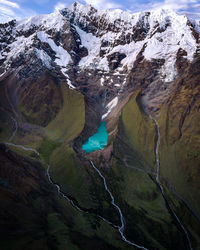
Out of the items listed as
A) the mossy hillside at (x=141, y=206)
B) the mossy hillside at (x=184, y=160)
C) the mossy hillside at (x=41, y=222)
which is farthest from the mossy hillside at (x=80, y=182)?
the mossy hillside at (x=184, y=160)

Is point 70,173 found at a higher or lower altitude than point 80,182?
higher

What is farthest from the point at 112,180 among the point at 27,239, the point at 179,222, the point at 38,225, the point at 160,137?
the point at 27,239

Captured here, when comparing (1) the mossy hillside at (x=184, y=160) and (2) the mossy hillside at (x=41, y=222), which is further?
(1) the mossy hillside at (x=184, y=160)

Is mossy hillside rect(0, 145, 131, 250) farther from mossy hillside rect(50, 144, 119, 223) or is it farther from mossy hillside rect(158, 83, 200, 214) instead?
mossy hillside rect(158, 83, 200, 214)

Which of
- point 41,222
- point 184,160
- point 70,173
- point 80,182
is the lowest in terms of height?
point 184,160

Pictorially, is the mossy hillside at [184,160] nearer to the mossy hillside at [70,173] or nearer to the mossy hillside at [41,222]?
the mossy hillside at [70,173]

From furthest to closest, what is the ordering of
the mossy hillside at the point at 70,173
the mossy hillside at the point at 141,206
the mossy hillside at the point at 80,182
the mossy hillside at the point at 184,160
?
the mossy hillside at the point at 184,160 < the mossy hillside at the point at 70,173 < the mossy hillside at the point at 80,182 < the mossy hillside at the point at 141,206

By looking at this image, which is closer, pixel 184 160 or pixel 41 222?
pixel 41 222

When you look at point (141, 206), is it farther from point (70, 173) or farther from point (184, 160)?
point (184, 160)

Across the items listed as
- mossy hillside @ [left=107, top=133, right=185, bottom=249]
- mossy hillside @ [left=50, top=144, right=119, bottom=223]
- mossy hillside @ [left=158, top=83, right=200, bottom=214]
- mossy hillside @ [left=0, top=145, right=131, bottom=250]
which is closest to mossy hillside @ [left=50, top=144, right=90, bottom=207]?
mossy hillside @ [left=50, top=144, right=119, bottom=223]

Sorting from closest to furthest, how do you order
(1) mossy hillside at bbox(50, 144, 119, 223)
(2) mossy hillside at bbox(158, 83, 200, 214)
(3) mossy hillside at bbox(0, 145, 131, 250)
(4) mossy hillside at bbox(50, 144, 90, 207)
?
(3) mossy hillside at bbox(0, 145, 131, 250)
(1) mossy hillside at bbox(50, 144, 119, 223)
(4) mossy hillside at bbox(50, 144, 90, 207)
(2) mossy hillside at bbox(158, 83, 200, 214)

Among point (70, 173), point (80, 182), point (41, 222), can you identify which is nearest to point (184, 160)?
point (80, 182)
